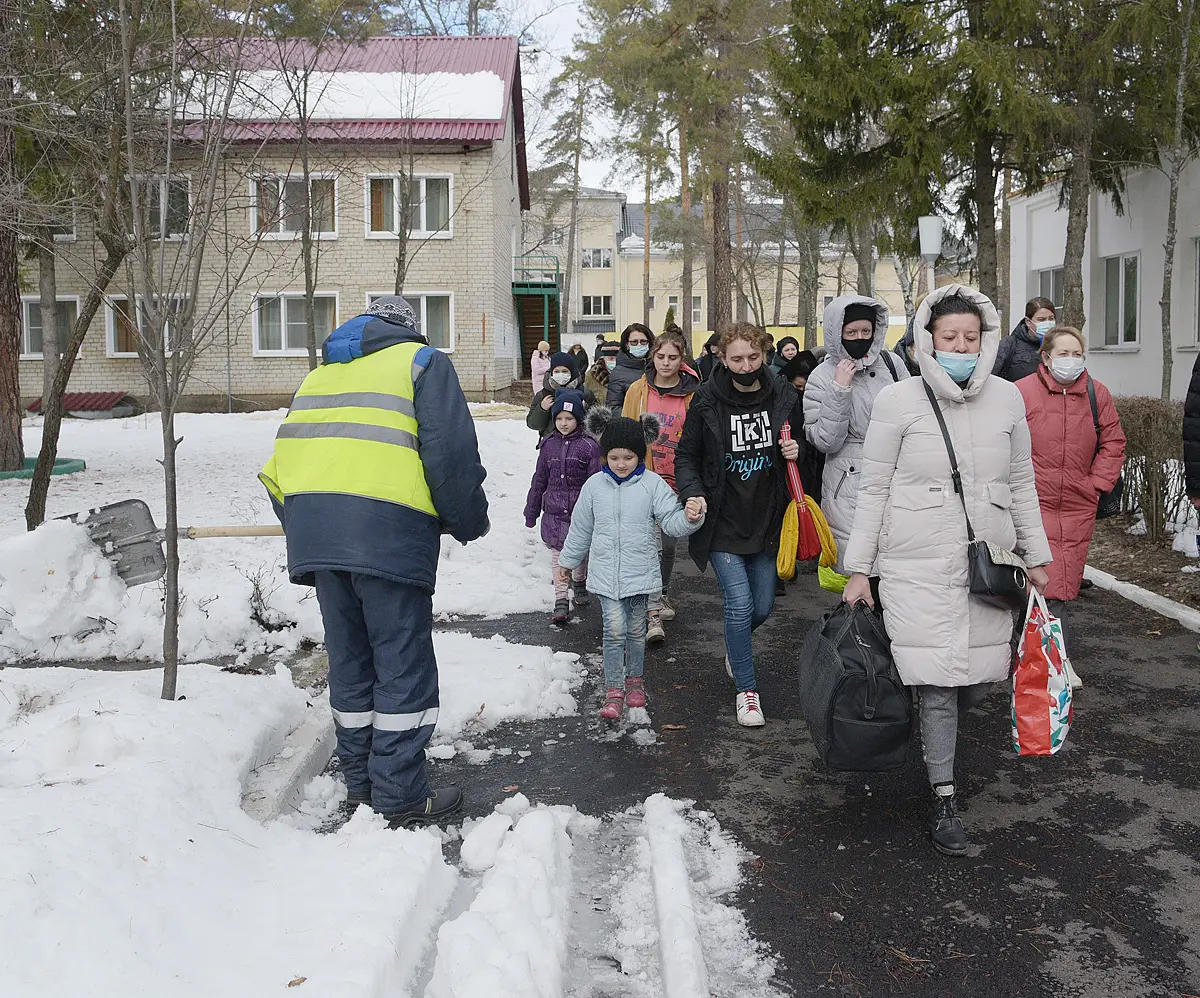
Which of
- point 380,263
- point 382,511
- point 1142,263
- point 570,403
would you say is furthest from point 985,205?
point 380,263

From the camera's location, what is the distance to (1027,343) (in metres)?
8.31

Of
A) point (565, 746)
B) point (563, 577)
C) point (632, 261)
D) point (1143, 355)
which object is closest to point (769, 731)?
point (565, 746)

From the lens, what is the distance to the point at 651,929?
3.57 metres

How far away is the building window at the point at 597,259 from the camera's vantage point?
220ft

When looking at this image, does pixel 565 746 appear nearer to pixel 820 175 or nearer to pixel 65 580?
pixel 65 580

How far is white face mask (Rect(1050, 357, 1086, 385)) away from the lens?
600 cm

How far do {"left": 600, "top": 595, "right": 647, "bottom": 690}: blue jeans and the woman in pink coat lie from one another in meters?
2.31

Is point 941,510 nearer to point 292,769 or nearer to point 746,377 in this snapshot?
point 746,377

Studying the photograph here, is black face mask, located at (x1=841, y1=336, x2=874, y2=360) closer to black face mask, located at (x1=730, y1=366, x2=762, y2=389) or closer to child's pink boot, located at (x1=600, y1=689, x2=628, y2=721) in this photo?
black face mask, located at (x1=730, y1=366, x2=762, y2=389)

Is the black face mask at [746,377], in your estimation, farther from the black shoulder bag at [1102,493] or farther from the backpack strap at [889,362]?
the black shoulder bag at [1102,493]

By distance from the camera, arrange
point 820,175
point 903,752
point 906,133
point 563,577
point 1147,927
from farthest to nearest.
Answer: point 820,175
point 906,133
point 563,577
point 903,752
point 1147,927

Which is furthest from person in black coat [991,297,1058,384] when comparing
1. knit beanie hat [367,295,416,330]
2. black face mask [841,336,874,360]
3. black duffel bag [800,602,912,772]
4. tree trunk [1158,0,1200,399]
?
tree trunk [1158,0,1200,399]

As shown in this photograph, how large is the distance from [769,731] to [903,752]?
4.58 ft

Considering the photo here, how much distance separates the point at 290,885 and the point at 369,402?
1703mm
